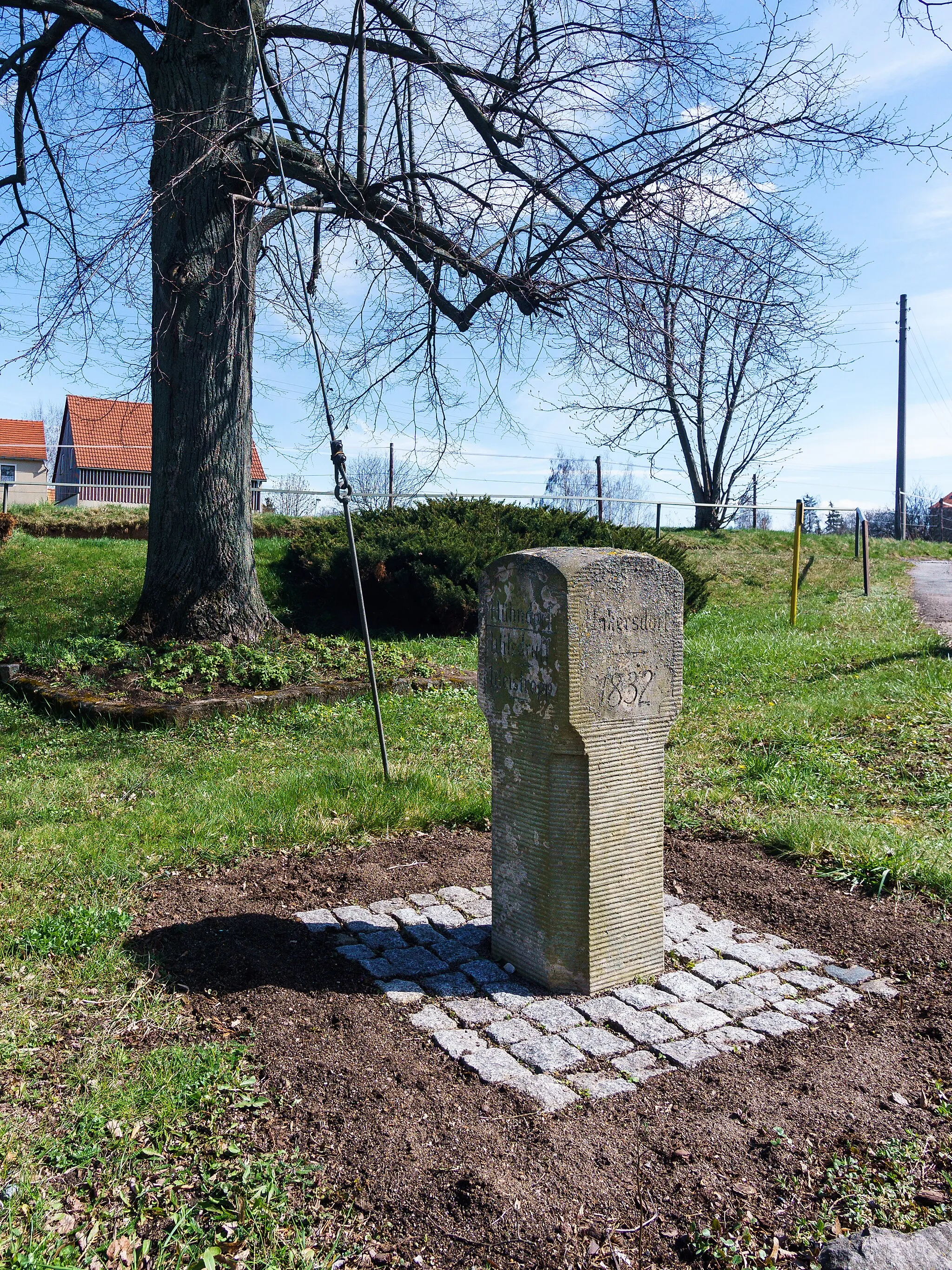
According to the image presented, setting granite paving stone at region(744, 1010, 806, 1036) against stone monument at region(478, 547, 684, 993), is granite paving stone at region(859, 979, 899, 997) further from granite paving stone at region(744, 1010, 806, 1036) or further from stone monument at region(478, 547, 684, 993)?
stone monument at region(478, 547, 684, 993)

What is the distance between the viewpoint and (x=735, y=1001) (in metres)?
3.52

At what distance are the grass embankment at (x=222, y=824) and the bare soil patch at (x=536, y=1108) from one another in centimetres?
16

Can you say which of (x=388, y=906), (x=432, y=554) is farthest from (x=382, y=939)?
(x=432, y=554)

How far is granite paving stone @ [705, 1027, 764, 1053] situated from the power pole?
2912 cm

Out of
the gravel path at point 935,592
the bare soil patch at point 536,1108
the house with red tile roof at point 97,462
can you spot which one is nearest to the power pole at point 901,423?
the gravel path at point 935,592

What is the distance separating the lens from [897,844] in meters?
4.95

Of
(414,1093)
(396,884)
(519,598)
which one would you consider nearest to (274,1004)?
(414,1093)

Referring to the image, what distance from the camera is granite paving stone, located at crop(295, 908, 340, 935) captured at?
4.05 meters

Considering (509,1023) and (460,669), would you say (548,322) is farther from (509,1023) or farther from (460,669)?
(509,1023)

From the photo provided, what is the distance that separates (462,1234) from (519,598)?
201 centimetres

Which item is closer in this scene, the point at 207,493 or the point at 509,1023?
the point at 509,1023

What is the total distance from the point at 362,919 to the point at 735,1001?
5.30ft

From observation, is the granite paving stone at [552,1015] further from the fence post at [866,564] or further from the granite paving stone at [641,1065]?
the fence post at [866,564]

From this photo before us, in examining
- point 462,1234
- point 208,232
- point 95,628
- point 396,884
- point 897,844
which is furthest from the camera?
point 95,628
